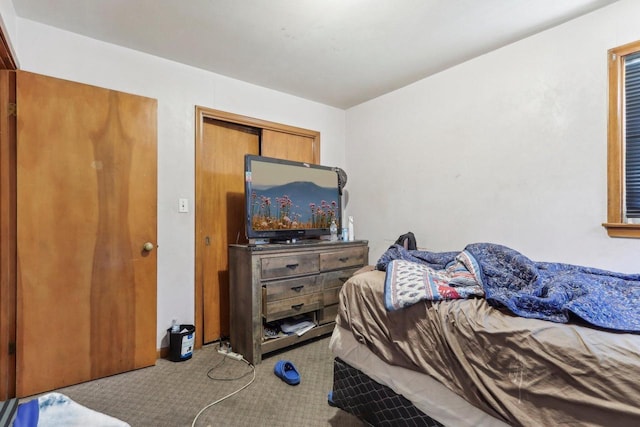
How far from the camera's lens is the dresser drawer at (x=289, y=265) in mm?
2355

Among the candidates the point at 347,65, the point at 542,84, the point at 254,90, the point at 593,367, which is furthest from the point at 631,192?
the point at 254,90

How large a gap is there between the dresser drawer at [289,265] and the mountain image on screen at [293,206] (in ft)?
1.05

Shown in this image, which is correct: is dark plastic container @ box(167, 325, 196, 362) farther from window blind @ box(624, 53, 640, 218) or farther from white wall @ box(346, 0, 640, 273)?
window blind @ box(624, 53, 640, 218)

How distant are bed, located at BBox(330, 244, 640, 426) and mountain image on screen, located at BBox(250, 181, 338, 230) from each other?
120cm

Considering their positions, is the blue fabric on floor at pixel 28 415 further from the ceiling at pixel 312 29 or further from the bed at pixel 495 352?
the ceiling at pixel 312 29

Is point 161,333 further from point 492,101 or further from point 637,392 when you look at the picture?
point 492,101

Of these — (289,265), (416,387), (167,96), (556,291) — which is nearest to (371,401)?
(416,387)

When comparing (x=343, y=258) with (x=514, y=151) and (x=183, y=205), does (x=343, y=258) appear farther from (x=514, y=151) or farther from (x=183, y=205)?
(x=514, y=151)

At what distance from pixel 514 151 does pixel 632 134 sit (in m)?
0.61

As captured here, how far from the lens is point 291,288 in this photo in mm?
2479

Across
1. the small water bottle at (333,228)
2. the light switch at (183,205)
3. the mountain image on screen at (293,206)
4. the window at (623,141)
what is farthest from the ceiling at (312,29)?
the small water bottle at (333,228)

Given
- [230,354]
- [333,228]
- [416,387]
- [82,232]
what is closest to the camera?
[416,387]

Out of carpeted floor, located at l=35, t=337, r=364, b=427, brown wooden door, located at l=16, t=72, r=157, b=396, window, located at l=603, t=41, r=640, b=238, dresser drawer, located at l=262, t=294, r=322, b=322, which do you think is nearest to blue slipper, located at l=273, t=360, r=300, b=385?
carpeted floor, located at l=35, t=337, r=364, b=427

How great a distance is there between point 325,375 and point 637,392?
1713 mm
